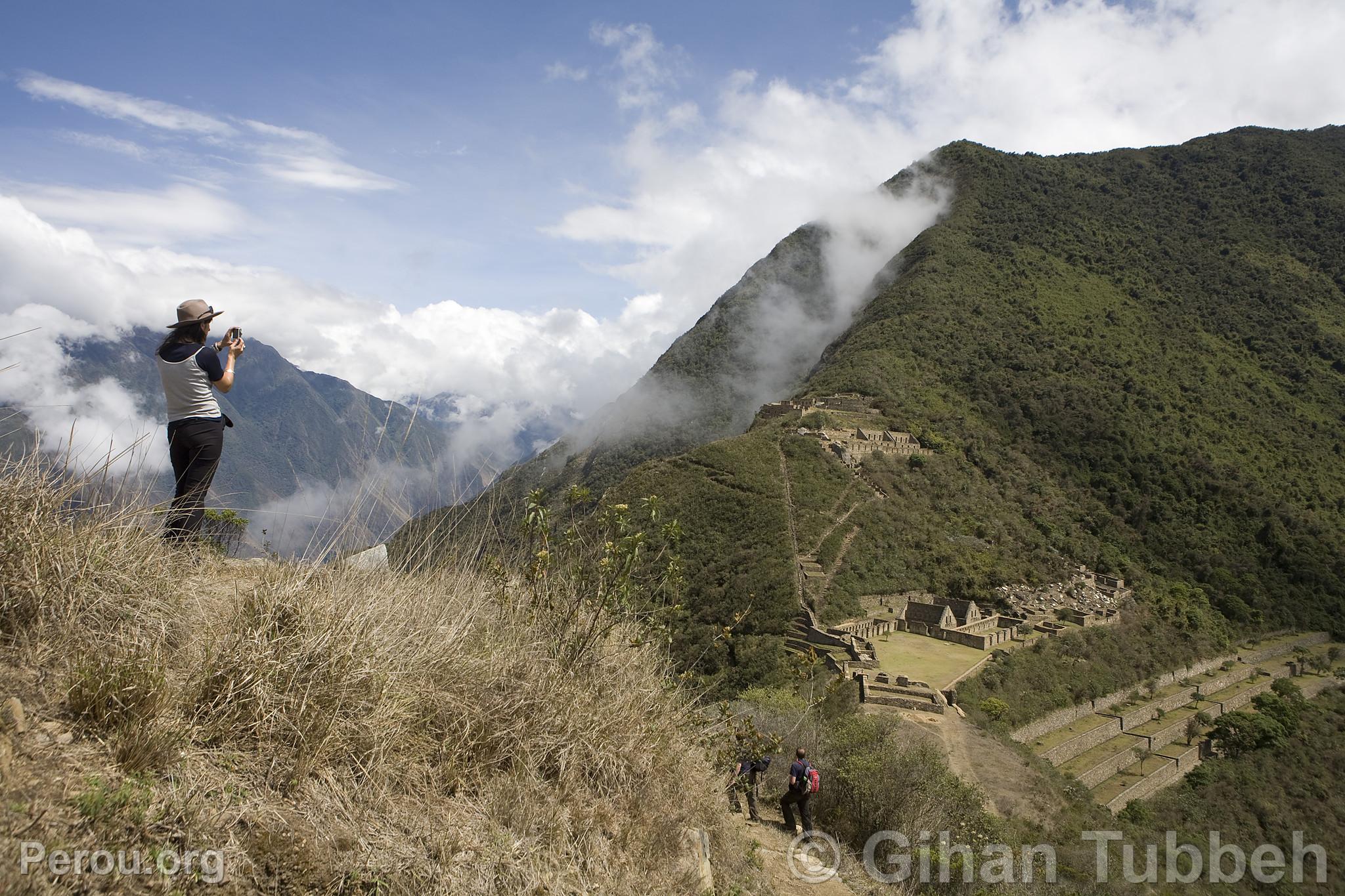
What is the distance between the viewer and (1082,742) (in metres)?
23.7

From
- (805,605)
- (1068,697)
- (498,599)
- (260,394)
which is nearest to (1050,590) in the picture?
(1068,697)

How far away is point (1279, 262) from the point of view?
78375 millimetres

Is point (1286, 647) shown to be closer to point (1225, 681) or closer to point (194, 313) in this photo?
point (1225, 681)

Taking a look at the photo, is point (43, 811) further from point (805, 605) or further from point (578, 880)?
point (805, 605)

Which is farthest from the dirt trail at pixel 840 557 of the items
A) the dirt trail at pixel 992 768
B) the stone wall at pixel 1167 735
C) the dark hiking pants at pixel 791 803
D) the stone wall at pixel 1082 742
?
the dark hiking pants at pixel 791 803

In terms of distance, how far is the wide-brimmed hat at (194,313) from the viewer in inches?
144

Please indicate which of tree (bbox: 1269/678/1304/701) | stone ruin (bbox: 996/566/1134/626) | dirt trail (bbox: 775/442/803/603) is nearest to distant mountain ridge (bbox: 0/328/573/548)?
dirt trail (bbox: 775/442/803/603)

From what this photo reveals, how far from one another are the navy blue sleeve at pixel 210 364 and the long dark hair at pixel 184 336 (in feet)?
0.22

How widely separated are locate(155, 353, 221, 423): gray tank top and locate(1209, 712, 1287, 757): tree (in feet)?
112

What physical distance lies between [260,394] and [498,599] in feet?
52.8

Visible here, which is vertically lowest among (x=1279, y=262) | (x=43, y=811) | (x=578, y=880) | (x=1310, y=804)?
(x=1310, y=804)

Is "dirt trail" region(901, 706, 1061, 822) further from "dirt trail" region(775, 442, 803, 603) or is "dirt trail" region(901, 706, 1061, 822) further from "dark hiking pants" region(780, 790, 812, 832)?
"dirt trail" region(775, 442, 803, 603)

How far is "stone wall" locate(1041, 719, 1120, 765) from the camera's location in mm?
22484

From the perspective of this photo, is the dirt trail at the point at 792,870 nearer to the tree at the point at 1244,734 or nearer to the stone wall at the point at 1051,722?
the stone wall at the point at 1051,722
